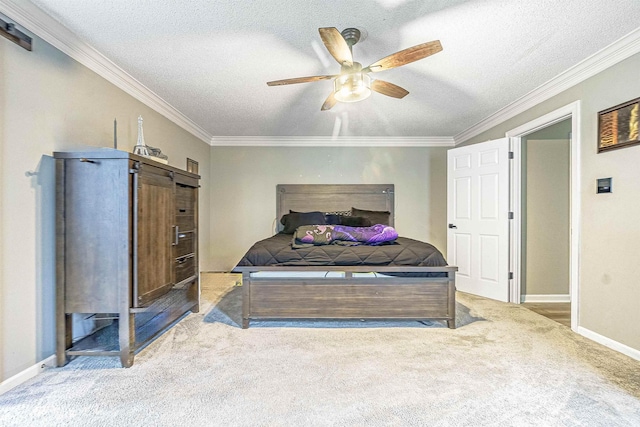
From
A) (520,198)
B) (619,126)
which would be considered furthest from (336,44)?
(520,198)

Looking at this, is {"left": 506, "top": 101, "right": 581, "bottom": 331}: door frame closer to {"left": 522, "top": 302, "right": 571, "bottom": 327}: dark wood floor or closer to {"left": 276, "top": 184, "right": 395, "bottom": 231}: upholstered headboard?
{"left": 522, "top": 302, "right": 571, "bottom": 327}: dark wood floor

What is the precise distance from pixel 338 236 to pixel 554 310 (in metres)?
2.56

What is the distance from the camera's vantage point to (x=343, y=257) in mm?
2645

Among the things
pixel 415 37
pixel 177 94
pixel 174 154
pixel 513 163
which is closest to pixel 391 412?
pixel 415 37

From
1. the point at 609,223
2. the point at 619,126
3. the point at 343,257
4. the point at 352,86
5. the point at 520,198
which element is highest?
the point at 352,86

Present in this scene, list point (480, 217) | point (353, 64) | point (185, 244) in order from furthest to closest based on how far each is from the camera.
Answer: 1. point (480, 217)
2. point (185, 244)
3. point (353, 64)

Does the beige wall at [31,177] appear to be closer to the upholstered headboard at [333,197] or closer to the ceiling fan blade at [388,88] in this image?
the ceiling fan blade at [388,88]

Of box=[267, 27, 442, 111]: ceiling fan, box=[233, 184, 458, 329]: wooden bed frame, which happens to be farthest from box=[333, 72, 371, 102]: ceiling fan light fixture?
box=[233, 184, 458, 329]: wooden bed frame

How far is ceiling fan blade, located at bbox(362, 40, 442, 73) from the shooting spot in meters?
1.76

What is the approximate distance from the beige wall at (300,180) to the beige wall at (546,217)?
152 cm

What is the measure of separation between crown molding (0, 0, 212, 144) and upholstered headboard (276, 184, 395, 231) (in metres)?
2.18

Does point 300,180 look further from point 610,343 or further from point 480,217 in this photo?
point 610,343

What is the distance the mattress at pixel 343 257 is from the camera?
2623mm

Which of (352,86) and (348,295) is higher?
(352,86)
